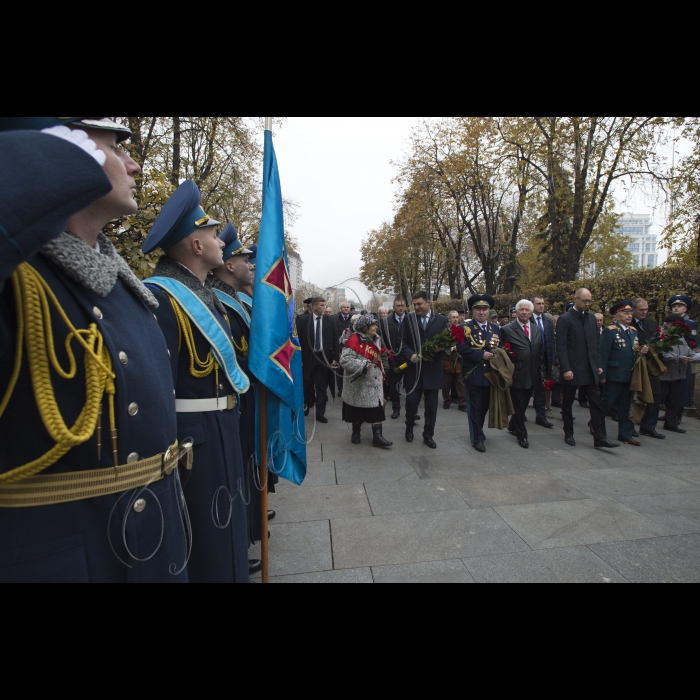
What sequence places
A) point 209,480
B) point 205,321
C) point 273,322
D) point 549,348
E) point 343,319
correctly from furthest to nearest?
point 343,319 → point 549,348 → point 273,322 → point 205,321 → point 209,480

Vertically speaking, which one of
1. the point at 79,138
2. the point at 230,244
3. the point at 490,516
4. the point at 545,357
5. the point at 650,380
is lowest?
the point at 490,516

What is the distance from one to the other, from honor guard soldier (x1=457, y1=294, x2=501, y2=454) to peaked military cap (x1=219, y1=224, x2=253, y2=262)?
145 inches

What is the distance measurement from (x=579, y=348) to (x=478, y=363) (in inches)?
62.5

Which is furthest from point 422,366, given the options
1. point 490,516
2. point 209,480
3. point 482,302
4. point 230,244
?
point 209,480

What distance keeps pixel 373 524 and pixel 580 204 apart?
1428cm

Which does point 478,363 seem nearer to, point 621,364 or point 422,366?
point 422,366

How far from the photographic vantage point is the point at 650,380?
21.6 feet

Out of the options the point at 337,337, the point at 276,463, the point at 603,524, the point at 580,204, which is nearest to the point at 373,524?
the point at 276,463

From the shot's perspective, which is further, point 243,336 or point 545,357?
point 545,357

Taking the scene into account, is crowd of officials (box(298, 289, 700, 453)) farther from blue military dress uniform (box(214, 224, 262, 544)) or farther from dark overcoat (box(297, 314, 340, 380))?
blue military dress uniform (box(214, 224, 262, 544))

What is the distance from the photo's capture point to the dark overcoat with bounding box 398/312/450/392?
245 inches

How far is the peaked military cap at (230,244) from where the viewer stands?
10.6 feet

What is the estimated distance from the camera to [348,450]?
5918 mm
